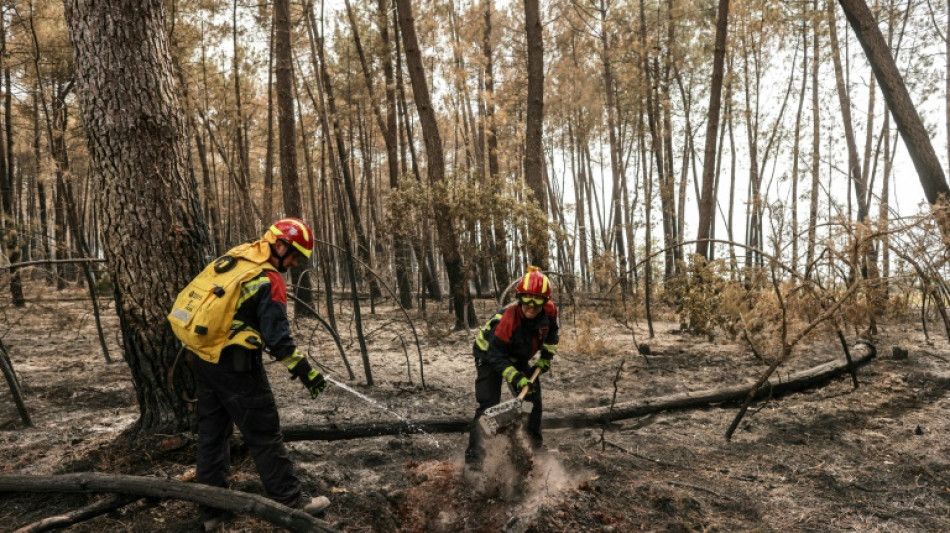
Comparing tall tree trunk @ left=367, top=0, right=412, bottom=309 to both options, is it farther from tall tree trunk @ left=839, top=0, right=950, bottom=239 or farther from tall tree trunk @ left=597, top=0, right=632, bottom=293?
tall tree trunk @ left=839, top=0, right=950, bottom=239

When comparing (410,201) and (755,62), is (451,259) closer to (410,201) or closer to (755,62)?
(410,201)

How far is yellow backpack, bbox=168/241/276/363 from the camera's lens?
3.44 m

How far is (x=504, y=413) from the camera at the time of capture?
4176mm

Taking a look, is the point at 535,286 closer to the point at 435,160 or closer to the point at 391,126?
the point at 435,160

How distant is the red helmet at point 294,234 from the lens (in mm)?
3660

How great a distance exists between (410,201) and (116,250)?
7296 millimetres

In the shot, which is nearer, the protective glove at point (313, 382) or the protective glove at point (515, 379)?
the protective glove at point (313, 382)

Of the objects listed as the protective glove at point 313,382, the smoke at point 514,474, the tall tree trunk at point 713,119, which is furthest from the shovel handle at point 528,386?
the tall tree trunk at point 713,119

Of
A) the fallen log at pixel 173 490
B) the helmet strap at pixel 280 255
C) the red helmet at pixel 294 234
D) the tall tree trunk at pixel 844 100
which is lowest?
the fallen log at pixel 173 490

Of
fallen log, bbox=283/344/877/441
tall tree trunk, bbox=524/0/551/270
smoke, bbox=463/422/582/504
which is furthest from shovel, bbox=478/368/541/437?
tall tree trunk, bbox=524/0/551/270

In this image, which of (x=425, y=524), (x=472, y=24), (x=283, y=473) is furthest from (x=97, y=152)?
(x=472, y=24)

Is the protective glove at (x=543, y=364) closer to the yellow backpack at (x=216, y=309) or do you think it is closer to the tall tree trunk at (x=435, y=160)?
the yellow backpack at (x=216, y=309)

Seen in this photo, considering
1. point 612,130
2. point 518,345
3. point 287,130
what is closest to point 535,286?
point 518,345

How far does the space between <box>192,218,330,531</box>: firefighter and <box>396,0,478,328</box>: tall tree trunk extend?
23.0ft
